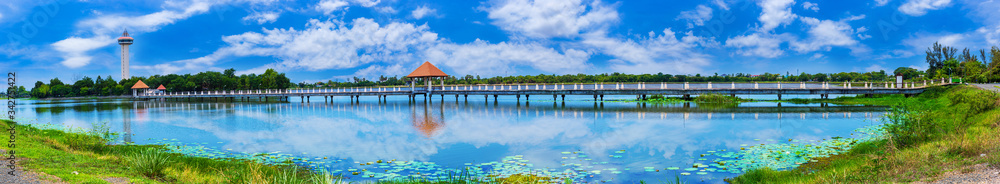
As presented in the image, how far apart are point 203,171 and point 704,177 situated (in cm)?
953

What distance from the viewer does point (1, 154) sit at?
8.66 metres

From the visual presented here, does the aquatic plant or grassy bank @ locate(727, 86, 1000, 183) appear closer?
grassy bank @ locate(727, 86, 1000, 183)

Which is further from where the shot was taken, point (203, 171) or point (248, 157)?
point (248, 157)

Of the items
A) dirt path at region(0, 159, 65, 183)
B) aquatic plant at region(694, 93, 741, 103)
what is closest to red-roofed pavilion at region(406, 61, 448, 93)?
aquatic plant at region(694, 93, 741, 103)

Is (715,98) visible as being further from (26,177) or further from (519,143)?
(26,177)

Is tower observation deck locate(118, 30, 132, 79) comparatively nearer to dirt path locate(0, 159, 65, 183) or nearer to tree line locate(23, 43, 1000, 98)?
tree line locate(23, 43, 1000, 98)

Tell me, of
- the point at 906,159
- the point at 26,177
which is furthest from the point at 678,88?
the point at 26,177

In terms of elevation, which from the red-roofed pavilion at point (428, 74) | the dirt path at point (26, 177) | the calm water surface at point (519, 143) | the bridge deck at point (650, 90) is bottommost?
the calm water surface at point (519, 143)

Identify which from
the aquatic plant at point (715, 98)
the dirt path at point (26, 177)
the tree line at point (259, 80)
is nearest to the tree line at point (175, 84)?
the tree line at point (259, 80)

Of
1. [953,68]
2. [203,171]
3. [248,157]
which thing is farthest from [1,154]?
[953,68]

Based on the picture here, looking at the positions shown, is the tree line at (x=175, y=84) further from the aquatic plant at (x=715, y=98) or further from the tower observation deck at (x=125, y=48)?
the aquatic plant at (x=715, y=98)

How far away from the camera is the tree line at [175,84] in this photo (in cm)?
8688

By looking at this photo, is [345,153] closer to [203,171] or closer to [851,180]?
[203,171]

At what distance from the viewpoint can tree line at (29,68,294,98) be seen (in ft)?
285
